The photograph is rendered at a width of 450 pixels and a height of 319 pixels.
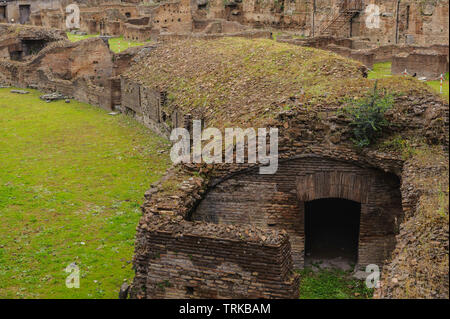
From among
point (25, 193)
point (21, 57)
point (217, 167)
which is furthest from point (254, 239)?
point (21, 57)

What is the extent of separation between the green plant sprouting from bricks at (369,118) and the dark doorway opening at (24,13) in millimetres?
38696

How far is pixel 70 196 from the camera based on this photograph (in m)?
13.0

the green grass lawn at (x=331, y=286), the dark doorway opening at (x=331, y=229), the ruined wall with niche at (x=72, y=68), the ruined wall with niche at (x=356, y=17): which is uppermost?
the ruined wall with niche at (x=356, y=17)

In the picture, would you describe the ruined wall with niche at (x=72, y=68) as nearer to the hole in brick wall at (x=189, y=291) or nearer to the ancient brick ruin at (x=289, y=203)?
the ancient brick ruin at (x=289, y=203)

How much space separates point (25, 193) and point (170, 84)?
5.46 meters

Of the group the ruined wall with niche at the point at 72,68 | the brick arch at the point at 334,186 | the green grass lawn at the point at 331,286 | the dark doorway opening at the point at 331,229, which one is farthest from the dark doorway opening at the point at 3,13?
the green grass lawn at the point at 331,286

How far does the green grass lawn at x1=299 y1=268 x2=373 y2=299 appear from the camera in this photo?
890 cm

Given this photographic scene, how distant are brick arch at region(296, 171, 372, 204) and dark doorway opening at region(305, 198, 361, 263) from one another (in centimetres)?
119

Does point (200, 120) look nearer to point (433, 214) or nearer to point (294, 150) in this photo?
point (294, 150)

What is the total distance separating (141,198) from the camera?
12773 mm

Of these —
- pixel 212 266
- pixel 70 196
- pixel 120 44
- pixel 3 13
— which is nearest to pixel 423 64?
pixel 70 196

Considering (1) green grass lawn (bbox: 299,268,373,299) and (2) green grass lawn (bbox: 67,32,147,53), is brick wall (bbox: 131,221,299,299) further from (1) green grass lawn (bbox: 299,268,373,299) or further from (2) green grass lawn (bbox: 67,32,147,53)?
(2) green grass lawn (bbox: 67,32,147,53)

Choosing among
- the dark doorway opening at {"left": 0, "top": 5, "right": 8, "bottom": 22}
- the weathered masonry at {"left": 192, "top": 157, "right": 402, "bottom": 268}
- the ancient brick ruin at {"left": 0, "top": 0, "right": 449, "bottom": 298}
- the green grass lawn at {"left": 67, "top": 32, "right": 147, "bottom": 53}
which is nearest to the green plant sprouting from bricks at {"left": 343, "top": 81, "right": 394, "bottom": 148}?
the ancient brick ruin at {"left": 0, "top": 0, "right": 449, "bottom": 298}

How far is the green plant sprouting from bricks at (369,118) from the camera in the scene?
9.34 metres
